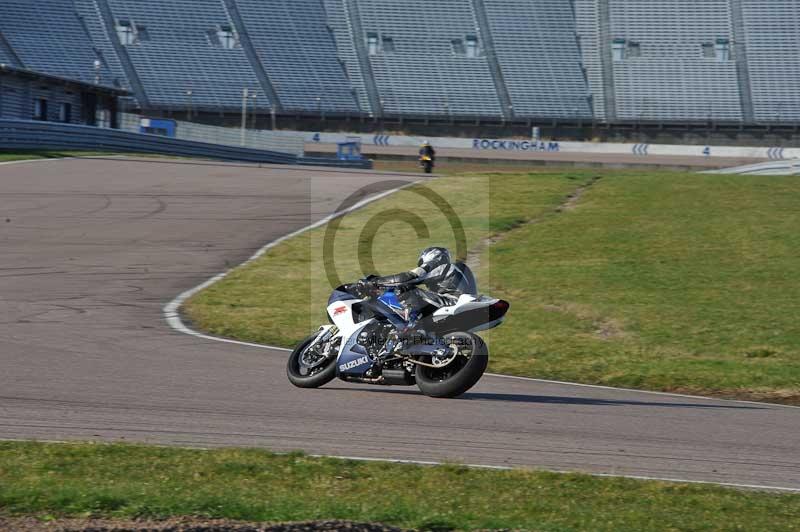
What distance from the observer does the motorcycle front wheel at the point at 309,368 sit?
931 centimetres

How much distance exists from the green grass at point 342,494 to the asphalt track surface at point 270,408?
1.50 ft

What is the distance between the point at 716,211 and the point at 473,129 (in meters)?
39.5

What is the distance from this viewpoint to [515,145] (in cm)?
5819

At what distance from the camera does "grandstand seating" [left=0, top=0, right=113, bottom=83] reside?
181 feet

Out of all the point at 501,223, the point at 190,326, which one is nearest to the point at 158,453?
the point at 190,326

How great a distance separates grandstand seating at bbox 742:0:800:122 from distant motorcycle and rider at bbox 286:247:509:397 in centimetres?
5429

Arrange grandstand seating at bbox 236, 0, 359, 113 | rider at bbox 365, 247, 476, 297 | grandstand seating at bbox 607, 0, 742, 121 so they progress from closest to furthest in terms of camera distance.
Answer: rider at bbox 365, 247, 476, 297 < grandstand seating at bbox 236, 0, 359, 113 < grandstand seating at bbox 607, 0, 742, 121

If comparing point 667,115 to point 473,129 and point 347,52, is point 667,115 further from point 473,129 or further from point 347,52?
point 347,52

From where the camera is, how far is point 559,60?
206 ft

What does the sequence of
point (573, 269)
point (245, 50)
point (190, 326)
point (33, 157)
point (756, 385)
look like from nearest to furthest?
point (756, 385)
point (190, 326)
point (573, 269)
point (33, 157)
point (245, 50)

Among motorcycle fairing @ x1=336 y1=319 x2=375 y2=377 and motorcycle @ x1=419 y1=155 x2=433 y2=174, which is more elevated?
motorcycle @ x1=419 y1=155 x2=433 y2=174

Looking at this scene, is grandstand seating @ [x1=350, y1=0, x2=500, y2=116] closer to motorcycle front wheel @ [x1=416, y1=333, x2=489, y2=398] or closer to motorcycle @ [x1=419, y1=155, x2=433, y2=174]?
motorcycle @ [x1=419, y1=155, x2=433, y2=174]

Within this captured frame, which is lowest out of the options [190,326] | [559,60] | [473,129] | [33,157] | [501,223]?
[190,326]

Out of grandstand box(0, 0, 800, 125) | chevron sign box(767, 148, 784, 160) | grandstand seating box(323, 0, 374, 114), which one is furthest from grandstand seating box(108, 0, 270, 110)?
chevron sign box(767, 148, 784, 160)
